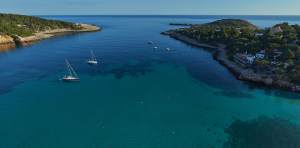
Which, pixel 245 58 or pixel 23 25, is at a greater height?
pixel 23 25

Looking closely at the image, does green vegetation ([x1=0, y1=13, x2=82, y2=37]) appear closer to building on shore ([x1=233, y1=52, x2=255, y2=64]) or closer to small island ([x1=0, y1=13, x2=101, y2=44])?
small island ([x1=0, y1=13, x2=101, y2=44])

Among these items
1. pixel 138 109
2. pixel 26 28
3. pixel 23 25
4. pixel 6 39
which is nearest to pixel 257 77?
pixel 138 109

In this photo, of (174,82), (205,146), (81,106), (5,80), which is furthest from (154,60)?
(5,80)

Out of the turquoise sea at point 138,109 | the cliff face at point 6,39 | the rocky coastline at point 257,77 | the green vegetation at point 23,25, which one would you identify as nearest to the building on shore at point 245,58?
the rocky coastline at point 257,77

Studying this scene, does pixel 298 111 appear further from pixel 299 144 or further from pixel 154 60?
pixel 154 60

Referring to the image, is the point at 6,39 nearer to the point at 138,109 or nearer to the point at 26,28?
the point at 26,28

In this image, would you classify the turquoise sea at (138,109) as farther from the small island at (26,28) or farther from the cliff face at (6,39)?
the small island at (26,28)

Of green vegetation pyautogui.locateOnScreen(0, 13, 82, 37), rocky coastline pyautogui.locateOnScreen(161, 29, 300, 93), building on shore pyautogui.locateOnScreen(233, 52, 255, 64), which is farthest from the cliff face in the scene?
building on shore pyautogui.locateOnScreen(233, 52, 255, 64)
